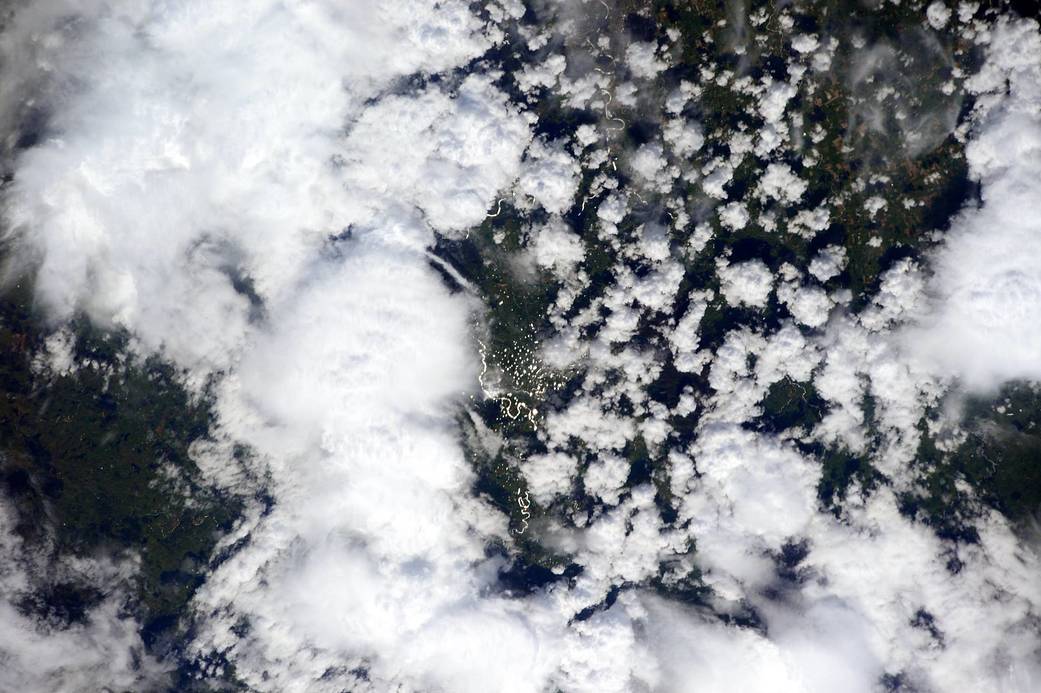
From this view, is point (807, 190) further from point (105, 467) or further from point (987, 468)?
point (105, 467)

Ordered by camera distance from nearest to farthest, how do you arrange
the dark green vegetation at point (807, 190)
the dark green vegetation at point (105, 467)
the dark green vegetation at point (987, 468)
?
the dark green vegetation at point (987, 468) < the dark green vegetation at point (807, 190) < the dark green vegetation at point (105, 467)

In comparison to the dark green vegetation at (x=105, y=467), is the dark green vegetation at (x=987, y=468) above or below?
above

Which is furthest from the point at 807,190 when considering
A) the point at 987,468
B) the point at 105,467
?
the point at 105,467

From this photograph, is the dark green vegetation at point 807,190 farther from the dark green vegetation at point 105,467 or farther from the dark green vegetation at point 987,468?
the dark green vegetation at point 105,467

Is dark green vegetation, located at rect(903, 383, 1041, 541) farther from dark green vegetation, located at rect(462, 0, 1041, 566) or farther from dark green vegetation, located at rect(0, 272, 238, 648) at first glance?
dark green vegetation, located at rect(0, 272, 238, 648)

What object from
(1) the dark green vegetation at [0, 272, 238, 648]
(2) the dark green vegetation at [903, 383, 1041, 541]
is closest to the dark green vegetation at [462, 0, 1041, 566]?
(2) the dark green vegetation at [903, 383, 1041, 541]

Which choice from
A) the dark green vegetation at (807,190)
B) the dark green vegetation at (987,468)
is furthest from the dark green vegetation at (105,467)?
the dark green vegetation at (987,468)

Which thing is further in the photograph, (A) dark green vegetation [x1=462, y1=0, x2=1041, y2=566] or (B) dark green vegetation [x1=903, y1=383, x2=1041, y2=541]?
(A) dark green vegetation [x1=462, y1=0, x2=1041, y2=566]

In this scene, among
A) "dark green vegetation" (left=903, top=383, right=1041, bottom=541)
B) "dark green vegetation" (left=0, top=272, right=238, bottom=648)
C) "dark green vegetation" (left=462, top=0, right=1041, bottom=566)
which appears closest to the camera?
"dark green vegetation" (left=903, top=383, right=1041, bottom=541)
